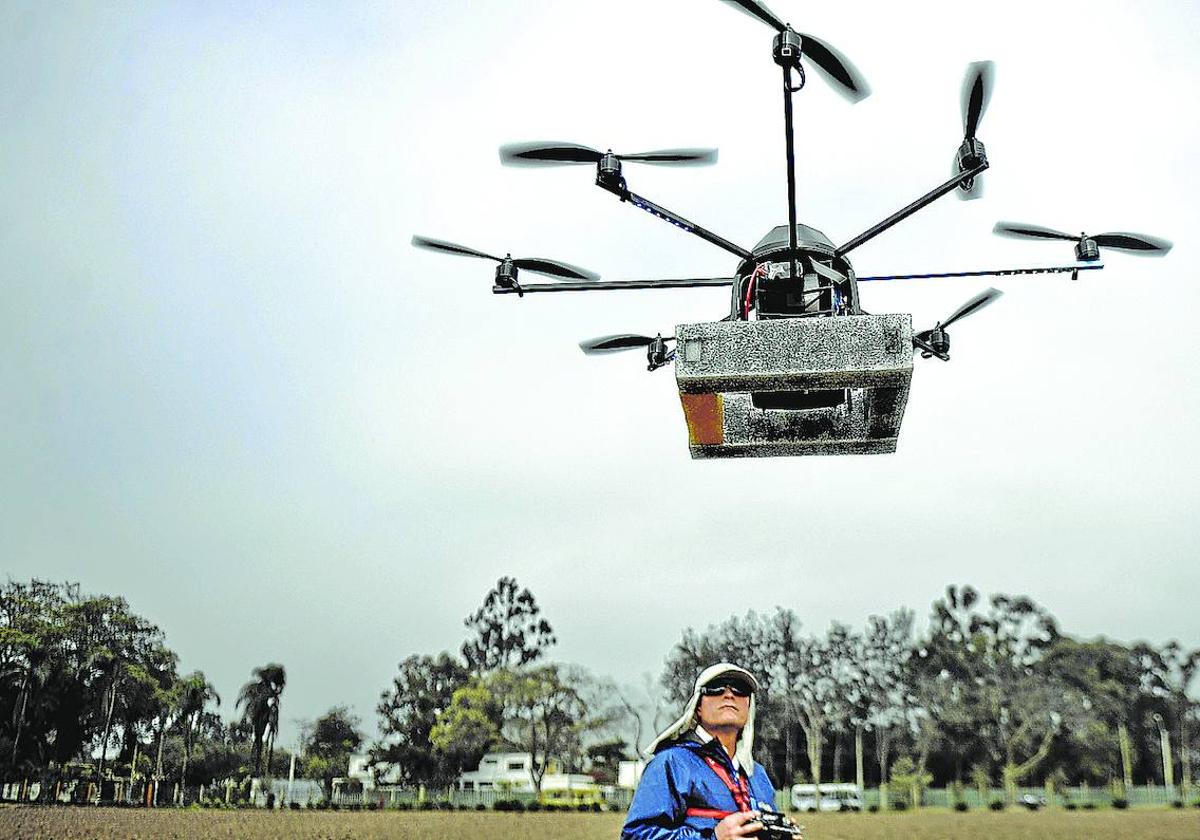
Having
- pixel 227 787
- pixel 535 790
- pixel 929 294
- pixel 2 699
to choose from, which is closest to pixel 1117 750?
pixel 535 790

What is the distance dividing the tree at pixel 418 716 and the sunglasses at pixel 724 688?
43.3m

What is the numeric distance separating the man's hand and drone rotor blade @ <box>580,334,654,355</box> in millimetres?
2645

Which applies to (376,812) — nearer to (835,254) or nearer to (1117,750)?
(1117,750)

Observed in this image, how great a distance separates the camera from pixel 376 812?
4088 cm

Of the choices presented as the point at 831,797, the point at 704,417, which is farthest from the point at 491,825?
the point at 704,417

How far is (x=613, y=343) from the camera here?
4695mm

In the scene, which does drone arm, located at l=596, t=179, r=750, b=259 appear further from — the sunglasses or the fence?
the fence

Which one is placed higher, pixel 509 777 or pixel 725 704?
pixel 725 704

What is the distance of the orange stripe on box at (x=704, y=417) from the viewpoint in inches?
118

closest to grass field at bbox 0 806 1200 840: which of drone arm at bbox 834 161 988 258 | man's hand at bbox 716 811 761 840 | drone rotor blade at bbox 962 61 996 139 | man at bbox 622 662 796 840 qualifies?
drone arm at bbox 834 161 988 258

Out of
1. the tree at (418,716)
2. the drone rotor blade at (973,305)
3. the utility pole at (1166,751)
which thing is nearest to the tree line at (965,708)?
the utility pole at (1166,751)

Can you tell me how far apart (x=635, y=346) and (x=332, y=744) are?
47.6 meters

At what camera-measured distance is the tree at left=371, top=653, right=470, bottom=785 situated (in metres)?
44.7

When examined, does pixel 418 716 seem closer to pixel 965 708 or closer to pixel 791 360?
pixel 965 708
